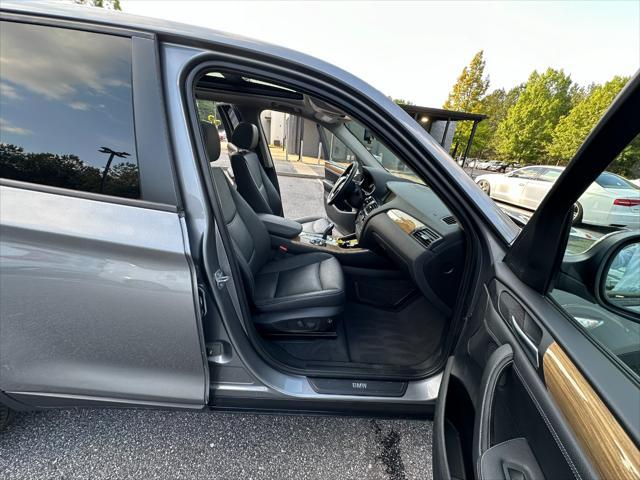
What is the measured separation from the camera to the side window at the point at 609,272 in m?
0.84

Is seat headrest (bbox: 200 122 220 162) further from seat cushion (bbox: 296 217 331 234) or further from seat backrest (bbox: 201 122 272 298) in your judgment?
seat cushion (bbox: 296 217 331 234)

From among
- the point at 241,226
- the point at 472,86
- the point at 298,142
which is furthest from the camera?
the point at 472,86

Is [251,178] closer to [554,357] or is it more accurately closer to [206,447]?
[206,447]

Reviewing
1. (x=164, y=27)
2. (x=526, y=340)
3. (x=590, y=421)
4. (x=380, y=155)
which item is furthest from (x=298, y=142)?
(x=590, y=421)

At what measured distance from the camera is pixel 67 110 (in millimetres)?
883

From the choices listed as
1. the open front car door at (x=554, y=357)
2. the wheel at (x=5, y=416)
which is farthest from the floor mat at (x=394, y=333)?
the wheel at (x=5, y=416)

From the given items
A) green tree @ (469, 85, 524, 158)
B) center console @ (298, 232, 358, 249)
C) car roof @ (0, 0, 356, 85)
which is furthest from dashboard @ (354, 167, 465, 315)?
green tree @ (469, 85, 524, 158)

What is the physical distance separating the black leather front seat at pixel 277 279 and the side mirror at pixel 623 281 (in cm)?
106

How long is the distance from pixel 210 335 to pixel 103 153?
75 cm

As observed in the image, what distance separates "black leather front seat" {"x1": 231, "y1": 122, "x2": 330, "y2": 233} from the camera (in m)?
2.37

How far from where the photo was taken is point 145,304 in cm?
92

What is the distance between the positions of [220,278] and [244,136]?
6.37ft

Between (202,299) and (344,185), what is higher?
(344,185)

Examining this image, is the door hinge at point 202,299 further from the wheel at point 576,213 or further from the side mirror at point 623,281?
the side mirror at point 623,281
